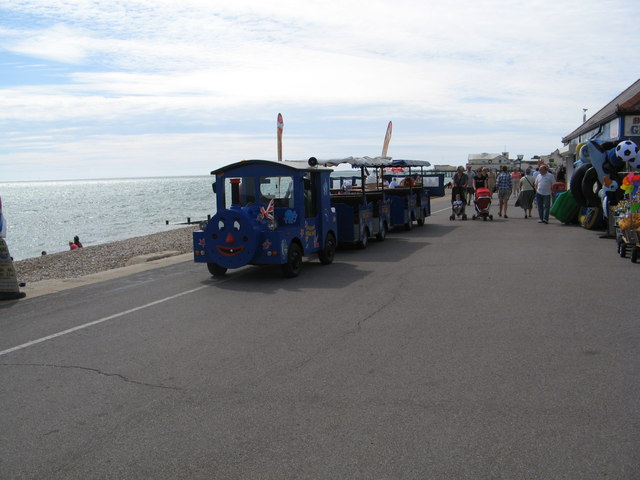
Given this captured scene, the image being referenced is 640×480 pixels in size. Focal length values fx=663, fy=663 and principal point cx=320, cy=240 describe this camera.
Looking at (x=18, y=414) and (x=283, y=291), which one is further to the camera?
(x=283, y=291)

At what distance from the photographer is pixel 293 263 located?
11680 millimetres

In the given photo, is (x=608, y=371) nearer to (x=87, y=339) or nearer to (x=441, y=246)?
(x=87, y=339)

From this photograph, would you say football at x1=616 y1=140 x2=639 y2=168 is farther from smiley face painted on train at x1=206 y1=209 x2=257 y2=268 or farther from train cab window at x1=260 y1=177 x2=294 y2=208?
smiley face painted on train at x1=206 y1=209 x2=257 y2=268

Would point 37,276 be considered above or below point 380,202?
below

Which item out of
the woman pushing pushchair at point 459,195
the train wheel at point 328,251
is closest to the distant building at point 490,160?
the woman pushing pushchair at point 459,195

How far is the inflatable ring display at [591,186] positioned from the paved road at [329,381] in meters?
7.59

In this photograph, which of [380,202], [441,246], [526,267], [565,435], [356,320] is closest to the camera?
[565,435]

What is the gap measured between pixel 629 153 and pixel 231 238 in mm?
9882

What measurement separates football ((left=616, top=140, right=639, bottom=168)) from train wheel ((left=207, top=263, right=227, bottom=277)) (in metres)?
9.82

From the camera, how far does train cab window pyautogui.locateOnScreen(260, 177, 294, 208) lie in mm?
12195

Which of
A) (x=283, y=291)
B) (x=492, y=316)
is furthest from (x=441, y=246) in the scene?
(x=492, y=316)

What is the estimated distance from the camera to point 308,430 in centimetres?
463

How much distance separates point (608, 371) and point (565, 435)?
1.59 m

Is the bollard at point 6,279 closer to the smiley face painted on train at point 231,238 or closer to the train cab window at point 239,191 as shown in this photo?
the smiley face painted on train at point 231,238
